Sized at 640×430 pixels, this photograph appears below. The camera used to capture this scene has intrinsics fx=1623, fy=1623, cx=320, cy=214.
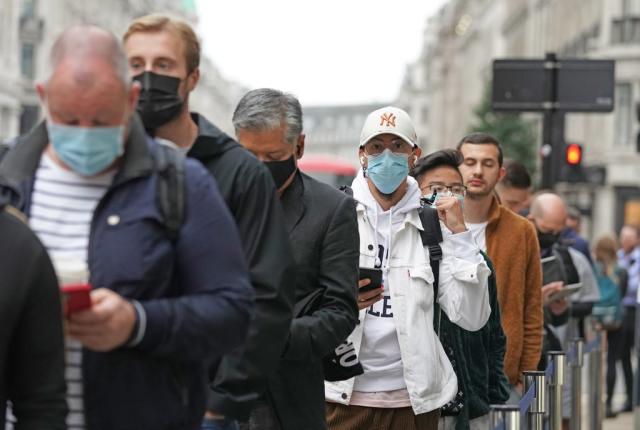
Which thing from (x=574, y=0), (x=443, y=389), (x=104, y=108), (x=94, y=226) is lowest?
(x=443, y=389)

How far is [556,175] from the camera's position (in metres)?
17.9

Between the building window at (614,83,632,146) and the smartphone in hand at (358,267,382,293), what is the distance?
41213mm

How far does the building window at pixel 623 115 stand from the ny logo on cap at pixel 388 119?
40639 mm

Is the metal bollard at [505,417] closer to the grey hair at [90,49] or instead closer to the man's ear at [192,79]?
the man's ear at [192,79]

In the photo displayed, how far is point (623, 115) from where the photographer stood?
46688 millimetres

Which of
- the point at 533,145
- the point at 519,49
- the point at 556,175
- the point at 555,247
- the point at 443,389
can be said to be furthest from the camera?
the point at 519,49

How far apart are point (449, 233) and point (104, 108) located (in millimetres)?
3314

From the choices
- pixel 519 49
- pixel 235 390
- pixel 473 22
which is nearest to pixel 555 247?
pixel 235 390

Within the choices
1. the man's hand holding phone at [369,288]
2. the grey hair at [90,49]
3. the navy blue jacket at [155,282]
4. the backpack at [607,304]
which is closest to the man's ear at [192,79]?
the navy blue jacket at [155,282]

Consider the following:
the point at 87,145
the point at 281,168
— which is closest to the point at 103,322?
the point at 87,145

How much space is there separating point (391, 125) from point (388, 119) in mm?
32

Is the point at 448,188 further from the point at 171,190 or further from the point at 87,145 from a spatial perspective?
the point at 87,145

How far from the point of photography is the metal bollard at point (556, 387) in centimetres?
837

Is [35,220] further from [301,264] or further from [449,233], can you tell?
[449,233]
